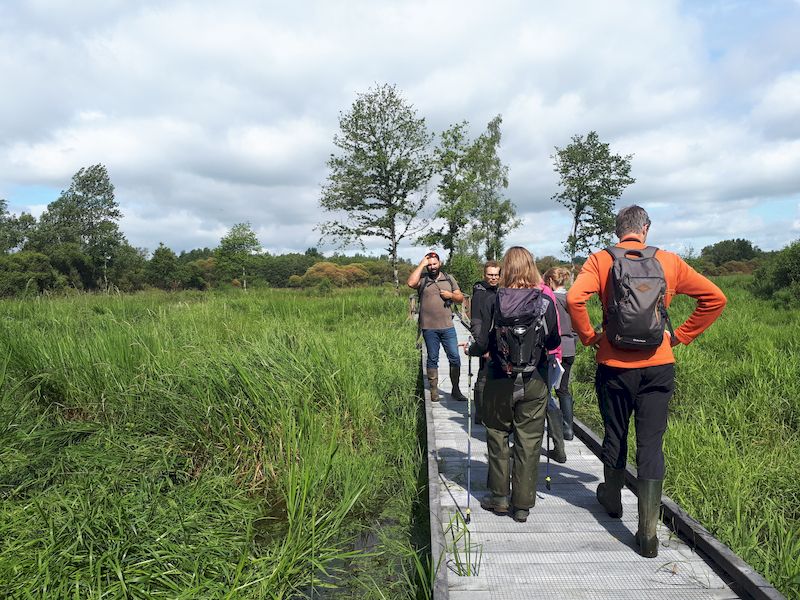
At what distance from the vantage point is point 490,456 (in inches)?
140

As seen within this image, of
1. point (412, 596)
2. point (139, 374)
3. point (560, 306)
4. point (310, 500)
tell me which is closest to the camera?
point (412, 596)

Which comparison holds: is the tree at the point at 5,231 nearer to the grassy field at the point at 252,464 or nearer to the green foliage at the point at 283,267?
the green foliage at the point at 283,267

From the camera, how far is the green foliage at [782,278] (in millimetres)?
13599

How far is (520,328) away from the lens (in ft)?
10.7

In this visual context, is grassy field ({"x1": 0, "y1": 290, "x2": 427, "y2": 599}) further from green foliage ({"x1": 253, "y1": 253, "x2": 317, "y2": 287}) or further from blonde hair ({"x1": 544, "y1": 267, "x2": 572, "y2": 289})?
green foliage ({"x1": 253, "y1": 253, "x2": 317, "y2": 287})

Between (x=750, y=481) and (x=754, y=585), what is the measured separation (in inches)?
75.0

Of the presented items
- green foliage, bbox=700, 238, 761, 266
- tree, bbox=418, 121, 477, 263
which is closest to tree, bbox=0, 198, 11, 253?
tree, bbox=418, 121, 477, 263

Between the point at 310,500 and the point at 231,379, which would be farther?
the point at 231,379

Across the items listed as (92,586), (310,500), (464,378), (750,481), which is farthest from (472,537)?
(464,378)

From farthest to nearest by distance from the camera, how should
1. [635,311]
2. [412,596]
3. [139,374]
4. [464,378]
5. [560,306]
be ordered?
[464,378] < [139,374] < [560,306] < [412,596] < [635,311]

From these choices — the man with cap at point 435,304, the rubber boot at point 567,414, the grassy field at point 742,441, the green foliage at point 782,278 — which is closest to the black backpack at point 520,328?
the grassy field at point 742,441

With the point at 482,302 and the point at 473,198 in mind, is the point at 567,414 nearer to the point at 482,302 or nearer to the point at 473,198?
the point at 482,302

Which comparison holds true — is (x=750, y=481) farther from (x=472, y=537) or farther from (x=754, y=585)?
(x=472, y=537)

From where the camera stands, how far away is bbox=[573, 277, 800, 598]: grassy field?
351cm
